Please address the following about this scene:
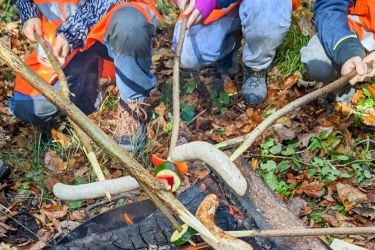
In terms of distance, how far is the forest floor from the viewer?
3.07 meters

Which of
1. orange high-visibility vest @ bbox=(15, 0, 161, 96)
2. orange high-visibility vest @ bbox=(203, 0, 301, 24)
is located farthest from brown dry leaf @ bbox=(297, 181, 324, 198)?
orange high-visibility vest @ bbox=(15, 0, 161, 96)

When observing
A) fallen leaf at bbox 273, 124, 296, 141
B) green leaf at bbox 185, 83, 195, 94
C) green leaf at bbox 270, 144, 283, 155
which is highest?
green leaf at bbox 185, 83, 195, 94

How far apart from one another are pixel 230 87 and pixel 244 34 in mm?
575

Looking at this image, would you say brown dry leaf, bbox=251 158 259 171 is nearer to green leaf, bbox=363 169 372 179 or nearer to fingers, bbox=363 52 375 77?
green leaf, bbox=363 169 372 179

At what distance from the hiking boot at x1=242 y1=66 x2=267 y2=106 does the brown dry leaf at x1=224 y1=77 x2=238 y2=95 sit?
0.18 m

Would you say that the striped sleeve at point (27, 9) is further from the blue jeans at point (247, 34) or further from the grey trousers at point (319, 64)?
the grey trousers at point (319, 64)

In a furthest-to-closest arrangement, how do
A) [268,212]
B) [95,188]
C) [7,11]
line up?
[7,11] < [268,212] < [95,188]

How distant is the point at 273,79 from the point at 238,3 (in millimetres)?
699

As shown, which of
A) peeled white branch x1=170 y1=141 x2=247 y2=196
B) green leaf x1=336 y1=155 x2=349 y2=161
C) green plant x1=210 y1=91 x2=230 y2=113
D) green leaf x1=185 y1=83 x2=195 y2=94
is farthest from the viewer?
green leaf x1=185 y1=83 x2=195 y2=94

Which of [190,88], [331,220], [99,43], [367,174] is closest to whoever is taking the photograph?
[331,220]

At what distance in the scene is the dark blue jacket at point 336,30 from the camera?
9.80 ft

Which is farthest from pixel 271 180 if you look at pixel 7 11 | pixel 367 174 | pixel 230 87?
pixel 7 11

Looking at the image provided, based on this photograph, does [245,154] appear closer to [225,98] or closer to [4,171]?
[225,98]

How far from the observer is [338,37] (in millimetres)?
3094
